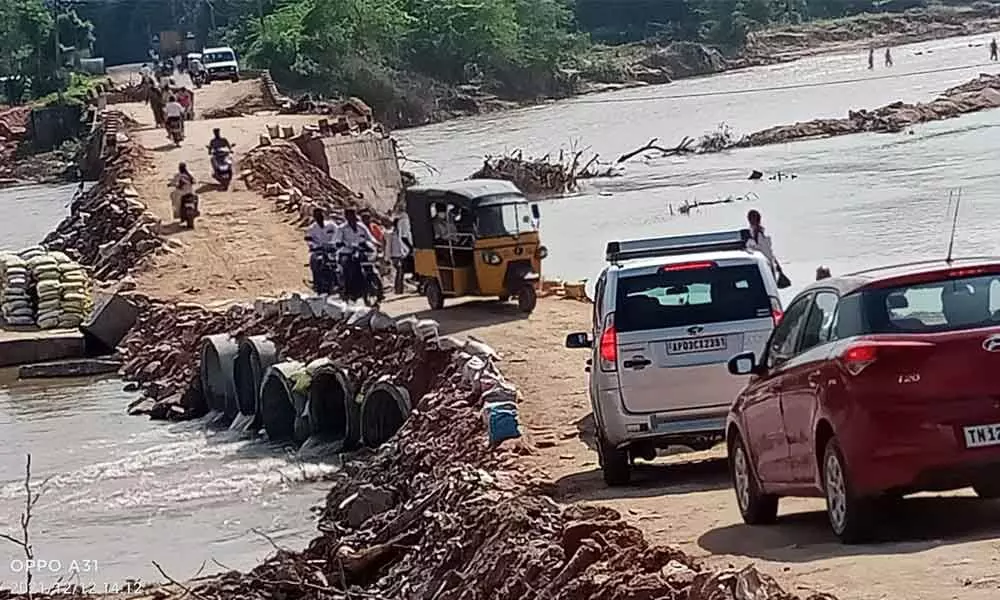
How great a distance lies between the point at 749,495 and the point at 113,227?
3360cm

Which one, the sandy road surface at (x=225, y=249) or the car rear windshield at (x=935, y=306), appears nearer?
the car rear windshield at (x=935, y=306)

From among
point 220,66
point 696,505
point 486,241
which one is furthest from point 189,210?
point 220,66

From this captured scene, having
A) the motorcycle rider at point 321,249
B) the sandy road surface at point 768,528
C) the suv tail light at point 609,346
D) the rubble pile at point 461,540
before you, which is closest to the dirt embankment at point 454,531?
the rubble pile at point 461,540

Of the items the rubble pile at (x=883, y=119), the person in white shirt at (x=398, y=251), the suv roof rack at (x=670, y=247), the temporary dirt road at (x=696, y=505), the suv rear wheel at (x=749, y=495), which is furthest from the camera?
the rubble pile at (x=883, y=119)

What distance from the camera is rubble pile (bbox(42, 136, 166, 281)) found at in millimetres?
39625

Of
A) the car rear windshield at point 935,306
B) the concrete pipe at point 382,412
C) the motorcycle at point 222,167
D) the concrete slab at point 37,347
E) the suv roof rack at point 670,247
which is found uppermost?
the car rear windshield at point 935,306

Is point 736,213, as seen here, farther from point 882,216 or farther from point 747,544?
point 747,544

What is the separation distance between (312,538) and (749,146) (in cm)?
5556

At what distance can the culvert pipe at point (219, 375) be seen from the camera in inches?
1153

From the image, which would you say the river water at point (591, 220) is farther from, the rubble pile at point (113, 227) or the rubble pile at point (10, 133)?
the rubble pile at point (10, 133)

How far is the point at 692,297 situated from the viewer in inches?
579

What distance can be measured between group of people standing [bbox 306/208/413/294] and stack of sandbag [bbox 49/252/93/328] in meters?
9.18

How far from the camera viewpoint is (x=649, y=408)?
1459 centimetres

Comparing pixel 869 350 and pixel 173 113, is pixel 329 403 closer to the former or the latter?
pixel 869 350
